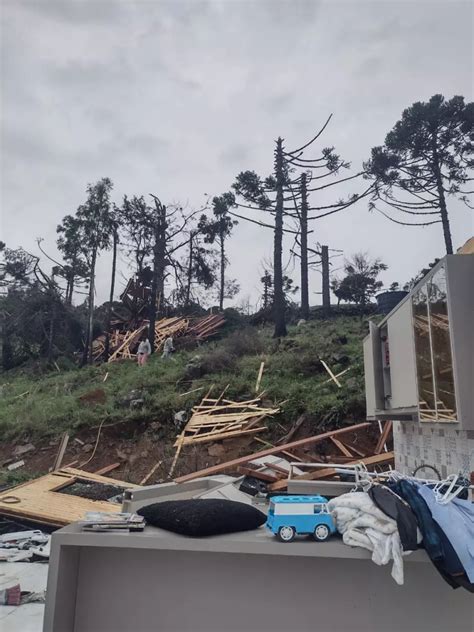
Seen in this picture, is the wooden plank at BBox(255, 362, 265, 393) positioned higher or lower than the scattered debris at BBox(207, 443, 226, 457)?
higher

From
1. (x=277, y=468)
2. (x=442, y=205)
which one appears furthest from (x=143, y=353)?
(x=442, y=205)

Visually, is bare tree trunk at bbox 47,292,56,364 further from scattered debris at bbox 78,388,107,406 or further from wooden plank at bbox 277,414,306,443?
wooden plank at bbox 277,414,306,443

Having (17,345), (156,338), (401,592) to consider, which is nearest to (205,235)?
(156,338)

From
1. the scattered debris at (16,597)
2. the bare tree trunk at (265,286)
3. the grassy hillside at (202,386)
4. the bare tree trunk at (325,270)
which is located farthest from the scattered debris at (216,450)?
the bare tree trunk at (265,286)

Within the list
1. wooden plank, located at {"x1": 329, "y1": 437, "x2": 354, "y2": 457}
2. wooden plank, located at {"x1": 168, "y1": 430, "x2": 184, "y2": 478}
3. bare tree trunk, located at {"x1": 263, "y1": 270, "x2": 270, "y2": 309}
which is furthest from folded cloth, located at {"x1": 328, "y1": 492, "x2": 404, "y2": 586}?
bare tree trunk, located at {"x1": 263, "y1": 270, "x2": 270, "y2": 309}

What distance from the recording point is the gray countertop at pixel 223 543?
2701mm

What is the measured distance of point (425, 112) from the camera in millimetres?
21766

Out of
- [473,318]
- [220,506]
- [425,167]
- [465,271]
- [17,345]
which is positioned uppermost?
[425,167]

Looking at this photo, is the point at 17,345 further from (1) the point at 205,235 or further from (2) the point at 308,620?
(2) the point at 308,620

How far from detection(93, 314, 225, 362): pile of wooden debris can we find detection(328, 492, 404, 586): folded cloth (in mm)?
21681

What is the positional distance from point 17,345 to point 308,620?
2888cm

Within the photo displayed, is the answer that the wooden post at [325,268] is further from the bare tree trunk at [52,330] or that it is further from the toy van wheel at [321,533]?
the toy van wheel at [321,533]

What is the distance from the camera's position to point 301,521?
9.29 feet

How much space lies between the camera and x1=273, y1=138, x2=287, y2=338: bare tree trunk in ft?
72.8
